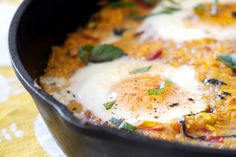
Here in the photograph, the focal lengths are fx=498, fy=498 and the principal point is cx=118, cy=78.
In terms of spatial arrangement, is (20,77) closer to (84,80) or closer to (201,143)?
(84,80)

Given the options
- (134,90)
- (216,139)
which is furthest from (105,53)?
(216,139)

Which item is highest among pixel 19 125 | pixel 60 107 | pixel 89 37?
pixel 60 107

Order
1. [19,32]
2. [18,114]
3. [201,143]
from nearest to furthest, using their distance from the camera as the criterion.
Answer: [201,143]
[19,32]
[18,114]

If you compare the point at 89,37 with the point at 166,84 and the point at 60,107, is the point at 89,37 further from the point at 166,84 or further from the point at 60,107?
the point at 60,107

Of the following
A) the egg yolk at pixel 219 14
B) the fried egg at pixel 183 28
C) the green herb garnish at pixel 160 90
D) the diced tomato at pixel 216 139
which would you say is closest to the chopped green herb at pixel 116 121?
the green herb garnish at pixel 160 90

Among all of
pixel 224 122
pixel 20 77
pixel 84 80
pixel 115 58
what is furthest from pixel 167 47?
pixel 20 77

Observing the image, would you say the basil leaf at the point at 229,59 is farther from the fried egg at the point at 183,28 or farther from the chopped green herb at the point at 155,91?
the chopped green herb at the point at 155,91

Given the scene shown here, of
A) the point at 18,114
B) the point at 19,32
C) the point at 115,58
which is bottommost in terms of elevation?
the point at 18,114
